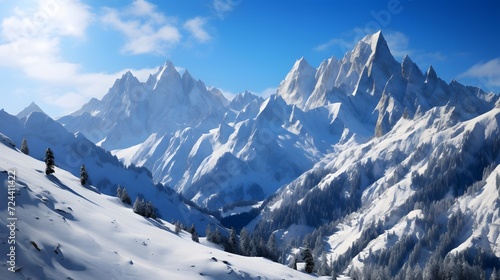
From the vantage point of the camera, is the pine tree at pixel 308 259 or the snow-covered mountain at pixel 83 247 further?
the pine tree at pixel 308 259

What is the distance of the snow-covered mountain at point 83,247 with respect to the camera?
134 feet

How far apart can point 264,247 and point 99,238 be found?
6796cm

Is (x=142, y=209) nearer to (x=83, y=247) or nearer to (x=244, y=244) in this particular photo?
(x=244, y=244)

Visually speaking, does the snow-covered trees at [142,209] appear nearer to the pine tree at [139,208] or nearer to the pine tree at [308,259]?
the pine tree at [139,208]

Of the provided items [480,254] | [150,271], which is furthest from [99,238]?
[480,254]

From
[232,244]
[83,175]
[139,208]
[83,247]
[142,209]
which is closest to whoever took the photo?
[83,247]

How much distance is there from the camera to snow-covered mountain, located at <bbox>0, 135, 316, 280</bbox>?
40906mm

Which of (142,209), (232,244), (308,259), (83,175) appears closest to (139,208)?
(142,209)

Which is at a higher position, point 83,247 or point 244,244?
point 244,244

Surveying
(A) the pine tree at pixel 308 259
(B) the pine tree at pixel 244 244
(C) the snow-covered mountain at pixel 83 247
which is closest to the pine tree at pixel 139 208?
(C) the snow-covered mountain at pixel 83 247

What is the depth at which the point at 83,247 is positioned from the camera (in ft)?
169

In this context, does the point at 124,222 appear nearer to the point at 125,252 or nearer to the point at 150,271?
the point at 125,252

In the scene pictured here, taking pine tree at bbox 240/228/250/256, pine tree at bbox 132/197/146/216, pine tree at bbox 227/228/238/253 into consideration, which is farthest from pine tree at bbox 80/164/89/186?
pine tree at bbox 240/228/250/256

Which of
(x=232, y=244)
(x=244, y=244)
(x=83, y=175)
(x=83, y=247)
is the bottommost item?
(x=83, y=247)
